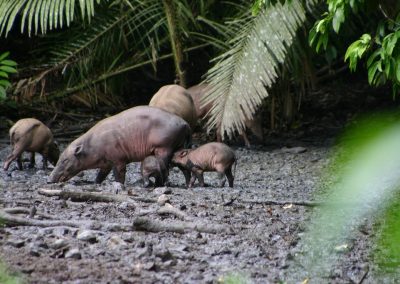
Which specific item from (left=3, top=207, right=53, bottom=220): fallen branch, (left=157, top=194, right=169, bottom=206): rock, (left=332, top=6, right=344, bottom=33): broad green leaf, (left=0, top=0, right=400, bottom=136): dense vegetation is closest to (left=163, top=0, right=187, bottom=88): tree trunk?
(left=0, top=0, right=400, bottom=136): dense vegetation

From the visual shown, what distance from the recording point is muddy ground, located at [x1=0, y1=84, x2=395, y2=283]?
11.7 ft

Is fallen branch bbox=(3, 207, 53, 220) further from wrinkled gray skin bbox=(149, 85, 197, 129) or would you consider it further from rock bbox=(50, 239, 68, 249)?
wrinkled gray skin bbox=(149, 85, 197, 129)

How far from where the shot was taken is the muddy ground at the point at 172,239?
3.57 m

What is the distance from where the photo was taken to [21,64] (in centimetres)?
Answer: 1207

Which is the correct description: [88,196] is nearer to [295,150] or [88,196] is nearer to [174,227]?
[174,227]

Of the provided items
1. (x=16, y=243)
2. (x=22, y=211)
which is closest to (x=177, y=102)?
(x=22, y=211)

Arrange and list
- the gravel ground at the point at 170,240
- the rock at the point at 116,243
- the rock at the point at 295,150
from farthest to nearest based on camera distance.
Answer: the rock at the point at 295,150
the rock at the point at 116,243
the gravel ground at the point at 170,240

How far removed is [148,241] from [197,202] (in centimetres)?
174

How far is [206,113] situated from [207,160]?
119 inches

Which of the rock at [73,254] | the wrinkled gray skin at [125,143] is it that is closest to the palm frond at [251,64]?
the wrinkled gray skin at [125,143]

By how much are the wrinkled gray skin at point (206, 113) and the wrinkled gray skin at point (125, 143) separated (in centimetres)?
269

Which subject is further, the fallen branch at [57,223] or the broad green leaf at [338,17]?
the fallen branch at [57,223]

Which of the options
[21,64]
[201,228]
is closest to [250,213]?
[201,228]

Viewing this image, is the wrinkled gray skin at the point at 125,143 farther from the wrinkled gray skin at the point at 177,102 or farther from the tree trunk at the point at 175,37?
the tree trunk at the point at 175,37
